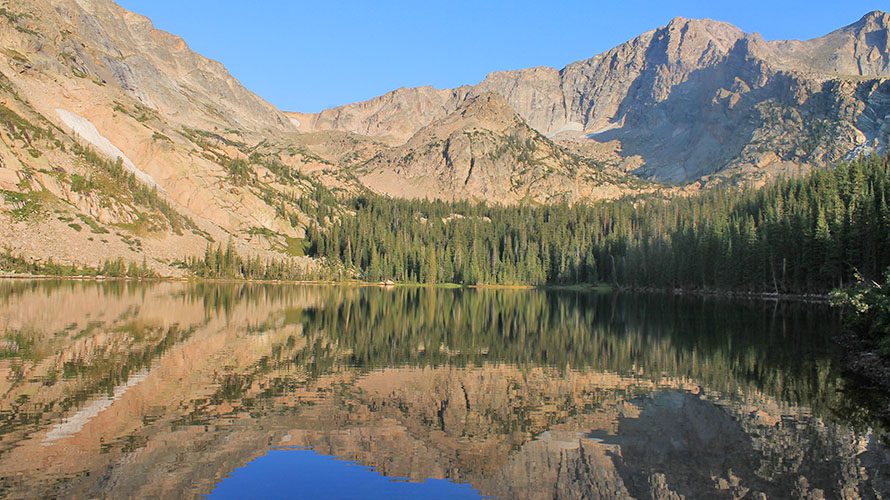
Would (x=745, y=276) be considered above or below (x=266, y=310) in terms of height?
above

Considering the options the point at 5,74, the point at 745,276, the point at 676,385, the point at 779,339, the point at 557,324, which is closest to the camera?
the point at 676,385

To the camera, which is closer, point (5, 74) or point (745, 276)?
point (745, 276)

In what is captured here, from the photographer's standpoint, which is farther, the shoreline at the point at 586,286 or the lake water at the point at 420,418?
the shoreline at the point at 586,286

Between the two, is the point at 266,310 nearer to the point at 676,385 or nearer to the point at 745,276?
the point at 676,385

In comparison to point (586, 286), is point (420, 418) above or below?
below

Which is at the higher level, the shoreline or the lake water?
the shoreline

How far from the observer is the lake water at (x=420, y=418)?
1844cm

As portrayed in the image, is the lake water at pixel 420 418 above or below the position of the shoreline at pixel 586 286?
below

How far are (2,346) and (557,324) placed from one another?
4952 cm

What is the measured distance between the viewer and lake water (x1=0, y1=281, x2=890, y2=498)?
1844 cm

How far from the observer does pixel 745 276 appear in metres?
128

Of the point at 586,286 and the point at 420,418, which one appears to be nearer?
the point at 420,418

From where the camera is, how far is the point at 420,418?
1023 inches

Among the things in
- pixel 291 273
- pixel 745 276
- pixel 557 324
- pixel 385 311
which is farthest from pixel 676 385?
pixel 291 273
